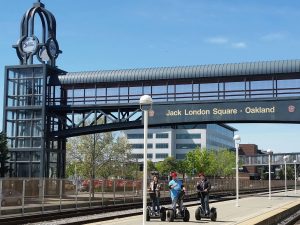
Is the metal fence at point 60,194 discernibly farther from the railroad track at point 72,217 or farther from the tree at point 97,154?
the tree at point 97,154

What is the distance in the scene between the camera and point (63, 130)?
42.3 meters

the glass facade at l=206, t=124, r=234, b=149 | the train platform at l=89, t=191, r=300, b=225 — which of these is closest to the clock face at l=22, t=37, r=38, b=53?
the train platform at l=89, t=191, r=300, b=225

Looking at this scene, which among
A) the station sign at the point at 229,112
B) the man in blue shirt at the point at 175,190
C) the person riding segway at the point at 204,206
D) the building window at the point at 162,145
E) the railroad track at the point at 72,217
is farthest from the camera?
the building window at the point at 162,145

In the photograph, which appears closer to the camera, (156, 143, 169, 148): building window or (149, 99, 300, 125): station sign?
(149, 99, 300, 125): station sign

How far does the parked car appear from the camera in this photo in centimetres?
2319

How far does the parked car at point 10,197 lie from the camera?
23.2 metres

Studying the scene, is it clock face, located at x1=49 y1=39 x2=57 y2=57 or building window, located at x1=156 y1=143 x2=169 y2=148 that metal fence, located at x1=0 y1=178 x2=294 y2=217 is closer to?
clock face, located at x1=49 y1=39 x2=57 y2=57

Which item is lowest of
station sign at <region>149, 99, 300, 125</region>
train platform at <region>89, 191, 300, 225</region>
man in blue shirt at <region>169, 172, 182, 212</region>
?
train platform at <region>89, 191, 300, 225</region>

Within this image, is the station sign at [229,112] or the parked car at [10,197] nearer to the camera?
the parked car at [10,197]

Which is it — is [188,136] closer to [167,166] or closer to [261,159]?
[261,159]

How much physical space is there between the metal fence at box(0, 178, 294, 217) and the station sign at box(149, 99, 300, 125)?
5.87 m

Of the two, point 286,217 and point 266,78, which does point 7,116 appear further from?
point 286,217

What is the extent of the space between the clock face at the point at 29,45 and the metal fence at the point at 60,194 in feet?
46.5

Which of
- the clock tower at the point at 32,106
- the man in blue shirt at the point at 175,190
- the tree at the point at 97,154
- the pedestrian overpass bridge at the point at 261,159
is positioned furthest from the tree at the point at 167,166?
the man in blue shirt at the point at 175,190
